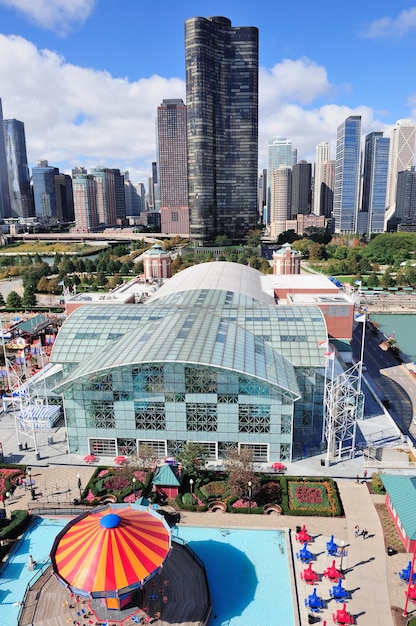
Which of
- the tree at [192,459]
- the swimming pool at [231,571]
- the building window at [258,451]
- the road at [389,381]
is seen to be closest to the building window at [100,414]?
the tree at [192,459]

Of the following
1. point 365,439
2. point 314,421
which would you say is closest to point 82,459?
point 314,421

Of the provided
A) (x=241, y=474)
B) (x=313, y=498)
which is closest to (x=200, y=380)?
(x=241, y=474)

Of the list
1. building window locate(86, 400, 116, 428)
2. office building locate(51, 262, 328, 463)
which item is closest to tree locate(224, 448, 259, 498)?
office building locate(51, 262, 328, 463)

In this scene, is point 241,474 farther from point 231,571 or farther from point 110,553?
point 110,553

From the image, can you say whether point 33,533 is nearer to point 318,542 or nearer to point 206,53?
point 318,542

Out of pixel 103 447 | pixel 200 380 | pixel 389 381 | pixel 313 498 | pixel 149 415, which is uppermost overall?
pixel 200 380

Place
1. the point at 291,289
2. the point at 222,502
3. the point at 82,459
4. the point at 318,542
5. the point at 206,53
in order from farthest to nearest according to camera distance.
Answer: the point at 206,53 → the point at 291,289 → the point at 82,459 → the point at 222,502 → the point at 318,542

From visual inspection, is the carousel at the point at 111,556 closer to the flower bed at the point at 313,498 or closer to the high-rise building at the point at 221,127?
the flower bed at the point at 313,498
